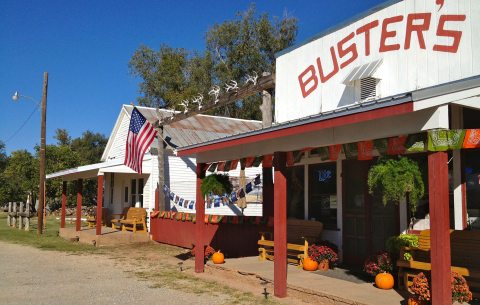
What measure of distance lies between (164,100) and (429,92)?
3627 cm

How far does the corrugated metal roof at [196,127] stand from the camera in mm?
20312

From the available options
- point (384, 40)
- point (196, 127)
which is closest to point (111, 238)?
point (196, 127)

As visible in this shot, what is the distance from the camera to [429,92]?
5.55m

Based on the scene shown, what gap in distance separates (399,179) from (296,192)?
5.76 metres

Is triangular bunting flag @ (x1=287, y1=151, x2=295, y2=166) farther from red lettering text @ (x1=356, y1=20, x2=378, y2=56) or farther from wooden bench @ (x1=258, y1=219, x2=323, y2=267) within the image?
red lettering text @ (x1=356, y1=20, x2=378, y2=56)

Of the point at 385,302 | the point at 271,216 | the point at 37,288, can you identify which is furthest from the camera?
the point at 271,216

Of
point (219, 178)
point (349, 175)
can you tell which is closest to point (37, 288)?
point (219, 178)

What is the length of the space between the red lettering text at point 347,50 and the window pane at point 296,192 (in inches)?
118

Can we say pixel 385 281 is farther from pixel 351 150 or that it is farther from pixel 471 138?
pixel 471 138

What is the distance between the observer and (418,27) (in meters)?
8.25

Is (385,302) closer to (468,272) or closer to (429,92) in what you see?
(468,272)

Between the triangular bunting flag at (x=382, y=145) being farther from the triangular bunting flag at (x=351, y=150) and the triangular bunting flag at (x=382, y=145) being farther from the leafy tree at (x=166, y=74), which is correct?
the leafy tree at (x=166, y=74)

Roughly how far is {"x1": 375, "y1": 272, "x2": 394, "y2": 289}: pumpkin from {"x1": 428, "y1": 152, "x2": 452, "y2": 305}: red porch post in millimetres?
1957

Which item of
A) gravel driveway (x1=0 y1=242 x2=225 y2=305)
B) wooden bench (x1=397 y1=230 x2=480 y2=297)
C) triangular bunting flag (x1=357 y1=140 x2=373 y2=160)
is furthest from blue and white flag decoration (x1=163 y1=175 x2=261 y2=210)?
triangular bunting flag (x1=357 y1=140 x2=373 y2=160)
